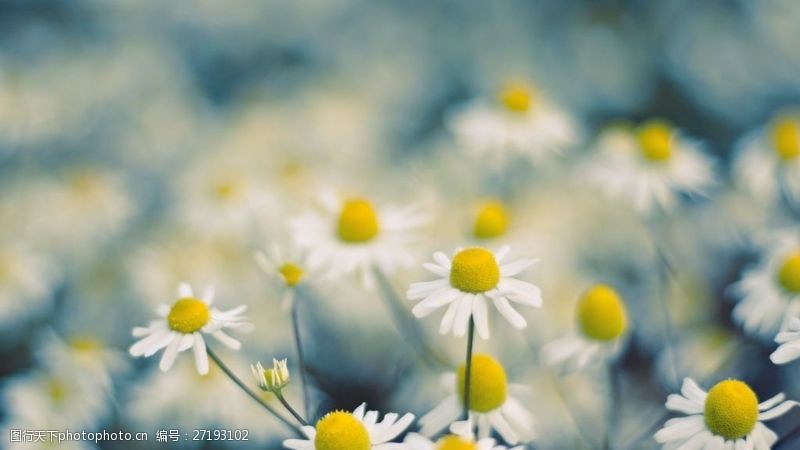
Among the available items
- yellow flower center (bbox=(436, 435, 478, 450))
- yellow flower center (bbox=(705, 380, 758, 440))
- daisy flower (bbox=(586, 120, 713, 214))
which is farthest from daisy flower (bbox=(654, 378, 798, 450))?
daisy flower (bbox=(586, 120, 713, 214))

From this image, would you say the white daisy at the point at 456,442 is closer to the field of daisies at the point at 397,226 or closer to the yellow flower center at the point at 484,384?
the field of daisies at the point at 397,226

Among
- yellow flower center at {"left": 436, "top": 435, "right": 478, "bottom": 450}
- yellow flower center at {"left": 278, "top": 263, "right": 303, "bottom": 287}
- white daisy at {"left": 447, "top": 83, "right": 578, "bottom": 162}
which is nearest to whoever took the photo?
yellow flower center at {"left": 436, "top": 435, "right": 478, "bottom": 450}

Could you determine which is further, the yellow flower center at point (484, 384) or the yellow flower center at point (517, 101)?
the yellow flower center at point (517, 101)

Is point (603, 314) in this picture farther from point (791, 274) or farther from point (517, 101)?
point (517, 101)

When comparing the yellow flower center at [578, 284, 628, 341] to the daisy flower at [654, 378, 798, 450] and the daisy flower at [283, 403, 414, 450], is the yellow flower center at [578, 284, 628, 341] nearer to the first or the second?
the daisy flower at [654, 378, 798, 450]

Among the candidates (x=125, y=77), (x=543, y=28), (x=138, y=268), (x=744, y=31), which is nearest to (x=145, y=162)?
(x=125, y=77)

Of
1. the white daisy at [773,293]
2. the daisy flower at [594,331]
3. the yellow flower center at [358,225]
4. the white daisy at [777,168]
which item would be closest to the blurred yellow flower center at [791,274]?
the white daisy at [773,293]

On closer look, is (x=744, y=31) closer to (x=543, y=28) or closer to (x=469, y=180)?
(x=543, y=28)

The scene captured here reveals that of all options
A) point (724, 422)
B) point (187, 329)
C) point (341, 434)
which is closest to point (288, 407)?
point (341, 434)
